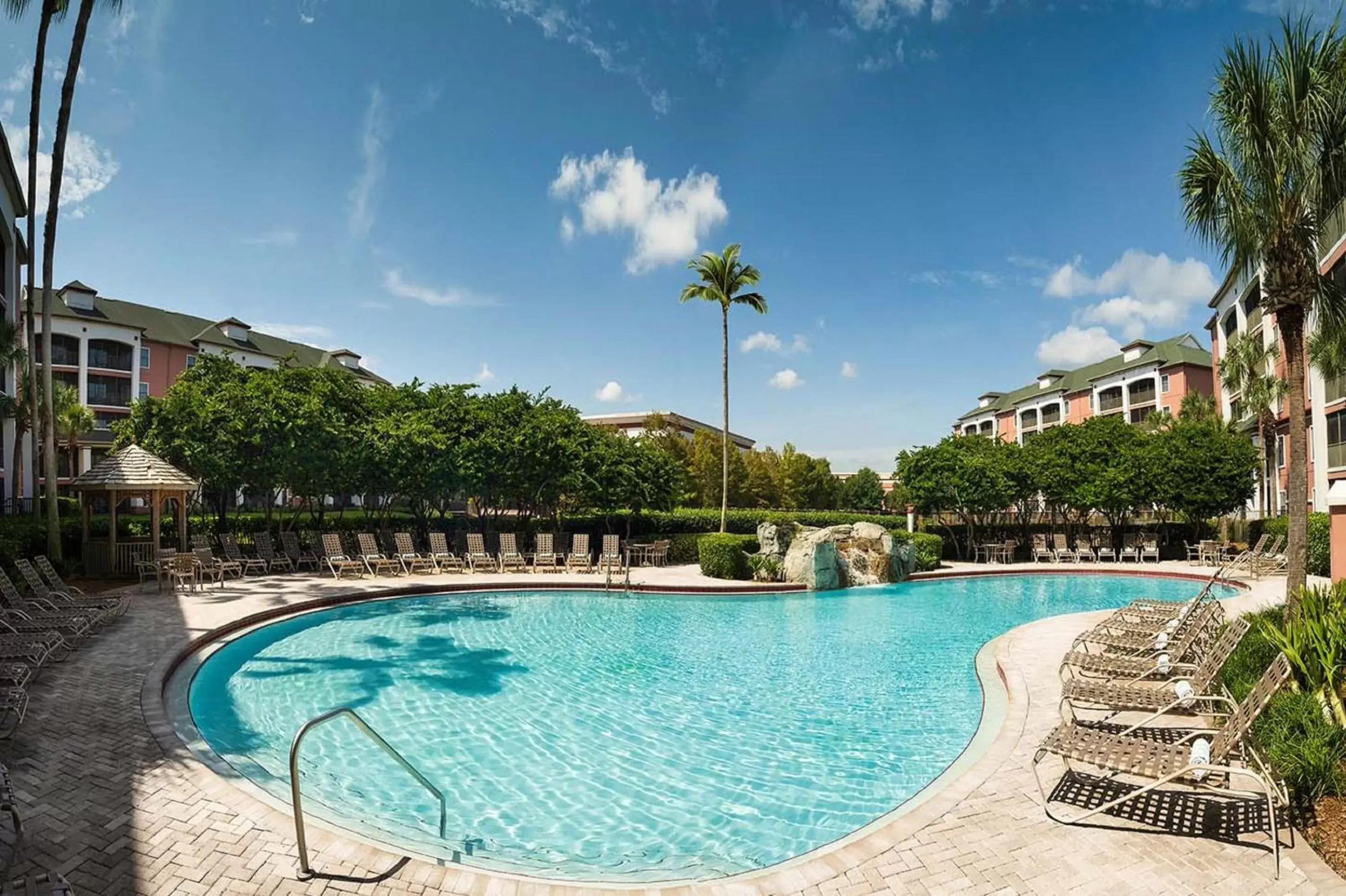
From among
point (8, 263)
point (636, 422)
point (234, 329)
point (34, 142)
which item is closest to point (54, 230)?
point (34, 142)

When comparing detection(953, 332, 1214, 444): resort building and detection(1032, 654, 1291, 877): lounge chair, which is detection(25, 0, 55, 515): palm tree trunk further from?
detection(953, 332, 1214, 444): resort building

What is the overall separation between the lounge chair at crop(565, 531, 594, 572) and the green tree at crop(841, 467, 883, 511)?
193 ft

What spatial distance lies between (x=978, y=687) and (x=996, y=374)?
4486cm

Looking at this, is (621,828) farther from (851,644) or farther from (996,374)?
(996,374)

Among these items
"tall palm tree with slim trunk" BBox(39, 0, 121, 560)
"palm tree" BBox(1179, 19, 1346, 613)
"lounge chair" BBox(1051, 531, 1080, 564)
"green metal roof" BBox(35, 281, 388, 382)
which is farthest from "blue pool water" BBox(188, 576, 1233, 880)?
"green metal roof" BBox(35, 281, 388, 382)

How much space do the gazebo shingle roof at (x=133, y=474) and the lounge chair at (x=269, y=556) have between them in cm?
250

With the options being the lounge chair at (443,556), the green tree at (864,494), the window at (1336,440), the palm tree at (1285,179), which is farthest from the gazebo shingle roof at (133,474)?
the green tree at (864,494)

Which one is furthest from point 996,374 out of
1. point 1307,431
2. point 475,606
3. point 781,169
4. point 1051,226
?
point 475,606

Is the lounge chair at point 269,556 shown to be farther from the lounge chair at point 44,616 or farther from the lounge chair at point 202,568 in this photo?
the lounge chair at point 44,616

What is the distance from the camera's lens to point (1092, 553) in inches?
1048

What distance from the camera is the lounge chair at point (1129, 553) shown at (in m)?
26.9

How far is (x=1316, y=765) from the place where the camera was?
16.1 feet

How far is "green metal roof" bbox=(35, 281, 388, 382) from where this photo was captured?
48.1 m

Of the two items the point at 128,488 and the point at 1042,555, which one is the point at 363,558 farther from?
the point at 1042,555
